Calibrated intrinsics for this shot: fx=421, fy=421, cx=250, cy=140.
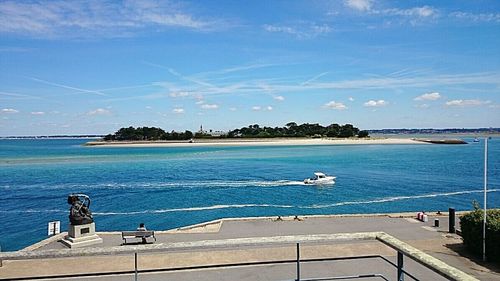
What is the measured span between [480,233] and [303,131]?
580 feet

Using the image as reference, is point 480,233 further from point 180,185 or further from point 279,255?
point 180,185

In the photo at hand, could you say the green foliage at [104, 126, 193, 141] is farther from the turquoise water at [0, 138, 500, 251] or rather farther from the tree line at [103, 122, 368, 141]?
the turquoise water at [0, 138, 500, 251]

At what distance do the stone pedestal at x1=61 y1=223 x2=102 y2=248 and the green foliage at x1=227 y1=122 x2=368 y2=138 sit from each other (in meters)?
169

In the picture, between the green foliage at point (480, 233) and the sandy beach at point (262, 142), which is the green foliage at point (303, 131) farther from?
the green foliage at point (480, 233)

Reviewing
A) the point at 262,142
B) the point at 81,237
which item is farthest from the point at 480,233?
the point at 262,142

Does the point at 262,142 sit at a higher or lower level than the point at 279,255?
higher

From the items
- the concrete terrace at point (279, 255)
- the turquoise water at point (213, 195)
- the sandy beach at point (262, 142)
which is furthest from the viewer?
the sandy beach at point (262, 142)

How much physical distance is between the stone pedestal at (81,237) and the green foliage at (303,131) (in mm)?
168840

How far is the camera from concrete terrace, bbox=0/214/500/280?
11523mm

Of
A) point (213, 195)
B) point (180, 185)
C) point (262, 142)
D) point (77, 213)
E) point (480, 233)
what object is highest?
point (262, 142)

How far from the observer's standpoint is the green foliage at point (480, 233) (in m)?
13.3

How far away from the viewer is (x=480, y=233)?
13852 millimetres

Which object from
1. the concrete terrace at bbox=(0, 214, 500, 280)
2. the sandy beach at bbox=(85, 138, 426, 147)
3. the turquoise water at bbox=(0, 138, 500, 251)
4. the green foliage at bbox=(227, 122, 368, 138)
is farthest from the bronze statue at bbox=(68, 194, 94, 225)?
the green foliage at bbox=(227, 122, 368, 138)

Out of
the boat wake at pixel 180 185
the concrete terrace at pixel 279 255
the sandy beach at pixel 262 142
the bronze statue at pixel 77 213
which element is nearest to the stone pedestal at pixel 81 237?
the bronze statue at pixel 77 213
